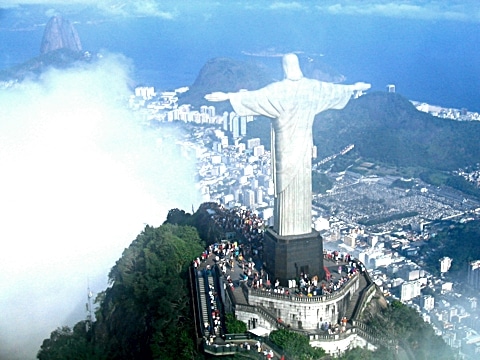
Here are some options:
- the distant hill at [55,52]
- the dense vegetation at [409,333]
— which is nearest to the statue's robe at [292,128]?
the dense vegetation at [409,333]

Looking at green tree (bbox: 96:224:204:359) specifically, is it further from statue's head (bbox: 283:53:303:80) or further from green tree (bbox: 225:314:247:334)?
statue's head (bbox: 283:53:303:80)

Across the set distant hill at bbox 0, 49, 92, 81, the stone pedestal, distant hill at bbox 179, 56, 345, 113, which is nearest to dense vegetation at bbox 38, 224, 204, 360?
the stone pedestal

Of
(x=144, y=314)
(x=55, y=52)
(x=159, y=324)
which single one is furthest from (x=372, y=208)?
(x=55, y=52)

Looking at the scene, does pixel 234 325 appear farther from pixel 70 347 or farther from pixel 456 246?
pixel 456 246

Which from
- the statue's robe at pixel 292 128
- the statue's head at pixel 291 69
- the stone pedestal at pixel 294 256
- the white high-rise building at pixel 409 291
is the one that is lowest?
the white high-rise building at pixel 409 291

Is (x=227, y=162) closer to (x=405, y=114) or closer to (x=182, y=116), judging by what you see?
(x=182, y=116)

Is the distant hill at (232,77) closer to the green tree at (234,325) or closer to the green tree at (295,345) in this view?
the green tree at (234,325)

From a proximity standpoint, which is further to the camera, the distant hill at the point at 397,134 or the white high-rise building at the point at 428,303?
the distant hill at the point at 397,134
